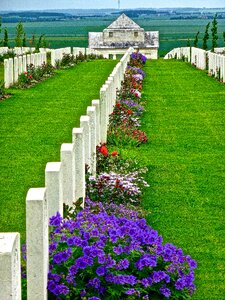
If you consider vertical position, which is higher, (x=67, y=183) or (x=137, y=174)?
(x=67, y=183)

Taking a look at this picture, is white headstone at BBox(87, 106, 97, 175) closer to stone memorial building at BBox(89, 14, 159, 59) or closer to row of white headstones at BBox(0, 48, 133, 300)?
row of white headstones at BBox(0, 48, 133, 300)

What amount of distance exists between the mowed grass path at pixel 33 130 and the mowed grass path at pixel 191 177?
1.37 metres

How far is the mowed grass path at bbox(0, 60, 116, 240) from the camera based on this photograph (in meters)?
10.2

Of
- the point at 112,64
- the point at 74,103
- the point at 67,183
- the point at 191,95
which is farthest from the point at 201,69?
the point at 67,183

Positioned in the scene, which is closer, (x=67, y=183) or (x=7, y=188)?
(x=67, y=183)

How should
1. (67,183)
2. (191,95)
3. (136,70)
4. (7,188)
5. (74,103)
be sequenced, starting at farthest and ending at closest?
1. (136,70)
2. (191,95)
3. (74,103)
4. (7,188)
5. (67,183)

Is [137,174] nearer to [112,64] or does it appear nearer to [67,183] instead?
[67,183]

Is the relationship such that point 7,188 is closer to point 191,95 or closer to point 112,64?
point 191,95

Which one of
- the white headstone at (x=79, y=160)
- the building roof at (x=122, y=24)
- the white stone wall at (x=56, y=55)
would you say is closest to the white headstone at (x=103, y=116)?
the white headstone at (x=79, y=160)

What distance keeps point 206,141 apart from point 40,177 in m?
3.99

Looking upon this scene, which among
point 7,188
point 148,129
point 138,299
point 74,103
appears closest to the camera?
point 138,299

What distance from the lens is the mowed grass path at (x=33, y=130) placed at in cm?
1025

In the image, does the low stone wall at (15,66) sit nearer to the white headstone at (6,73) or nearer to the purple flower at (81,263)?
the white headstone at (6,73)

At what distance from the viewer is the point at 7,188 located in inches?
420
